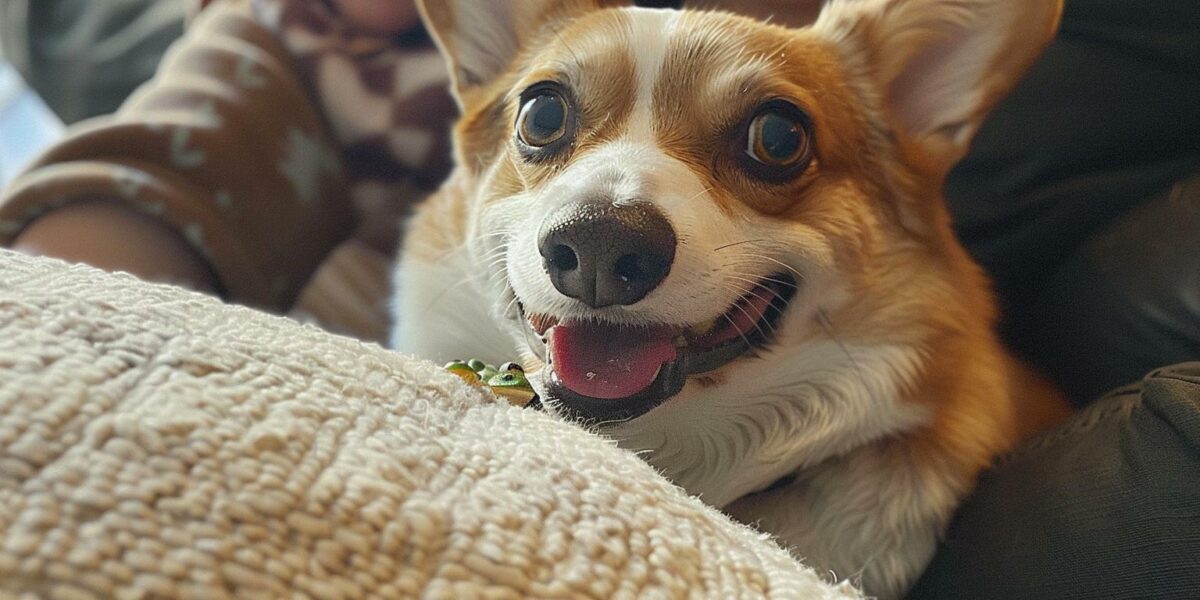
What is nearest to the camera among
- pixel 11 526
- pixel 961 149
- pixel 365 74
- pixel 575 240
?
pixel 11 526

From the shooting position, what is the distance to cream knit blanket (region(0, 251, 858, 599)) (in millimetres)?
375

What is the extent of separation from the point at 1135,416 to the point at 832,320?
0.30 meters

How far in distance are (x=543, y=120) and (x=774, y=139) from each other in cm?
26

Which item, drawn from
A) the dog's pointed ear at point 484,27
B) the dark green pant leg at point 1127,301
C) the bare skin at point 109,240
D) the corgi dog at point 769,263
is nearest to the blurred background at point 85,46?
the bare skin at point 109,240

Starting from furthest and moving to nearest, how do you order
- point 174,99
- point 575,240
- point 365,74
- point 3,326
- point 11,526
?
point 365,74 → point 174,99 → point 575,240 → point 3,326 → point 11,526

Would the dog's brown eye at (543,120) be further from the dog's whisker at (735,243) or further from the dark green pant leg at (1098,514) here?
the dark green pant leg at (1098,514)

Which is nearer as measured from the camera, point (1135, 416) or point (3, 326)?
point (3, 326)

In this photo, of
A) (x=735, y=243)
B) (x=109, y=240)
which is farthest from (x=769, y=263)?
(x=109, y=240)

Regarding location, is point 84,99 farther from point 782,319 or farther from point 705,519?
point 705,519

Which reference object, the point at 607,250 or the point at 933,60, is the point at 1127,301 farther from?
the point at 607,250

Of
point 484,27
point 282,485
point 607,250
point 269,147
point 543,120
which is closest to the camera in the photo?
point 282,485

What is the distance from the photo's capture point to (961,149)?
3.45 feet

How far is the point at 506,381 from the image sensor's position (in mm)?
796

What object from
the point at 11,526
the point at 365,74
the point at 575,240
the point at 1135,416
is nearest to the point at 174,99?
the point at 365,74
